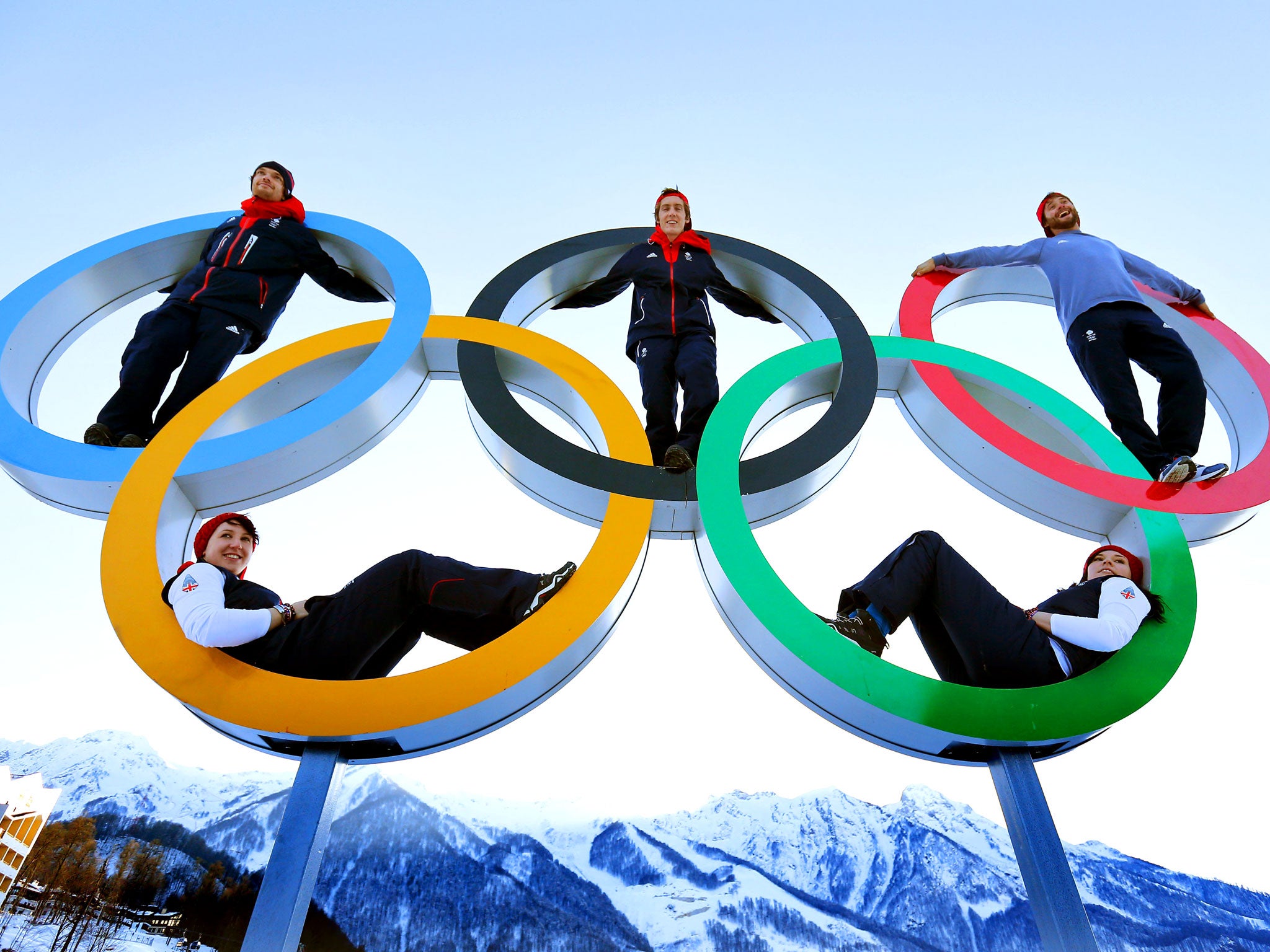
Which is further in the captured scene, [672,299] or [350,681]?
[672,299]

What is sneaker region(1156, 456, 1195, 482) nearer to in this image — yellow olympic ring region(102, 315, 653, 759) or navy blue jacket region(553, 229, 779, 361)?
navy blue jacket region(553, 229, 779, 361)

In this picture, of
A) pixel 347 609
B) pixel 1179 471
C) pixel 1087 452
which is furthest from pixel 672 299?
pixel 1179 471

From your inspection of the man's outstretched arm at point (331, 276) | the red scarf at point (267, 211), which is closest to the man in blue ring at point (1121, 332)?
the man's outstretched arm at point (331, 276)

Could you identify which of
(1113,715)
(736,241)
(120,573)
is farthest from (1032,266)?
(120,573)

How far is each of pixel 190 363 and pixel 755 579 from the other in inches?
127

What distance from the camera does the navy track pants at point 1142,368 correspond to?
430 cm

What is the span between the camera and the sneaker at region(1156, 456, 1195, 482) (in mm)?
3959

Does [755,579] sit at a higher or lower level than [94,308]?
lower

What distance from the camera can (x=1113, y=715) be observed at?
3.06m

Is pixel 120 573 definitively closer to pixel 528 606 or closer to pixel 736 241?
pixel 528 606

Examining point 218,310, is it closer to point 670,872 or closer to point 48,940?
point 48,940

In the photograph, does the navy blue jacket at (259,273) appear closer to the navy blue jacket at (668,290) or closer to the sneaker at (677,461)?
the navy blue jacket at (668,290)

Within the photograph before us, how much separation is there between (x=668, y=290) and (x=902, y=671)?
2703 millimetres

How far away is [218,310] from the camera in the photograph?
15.0 feet
